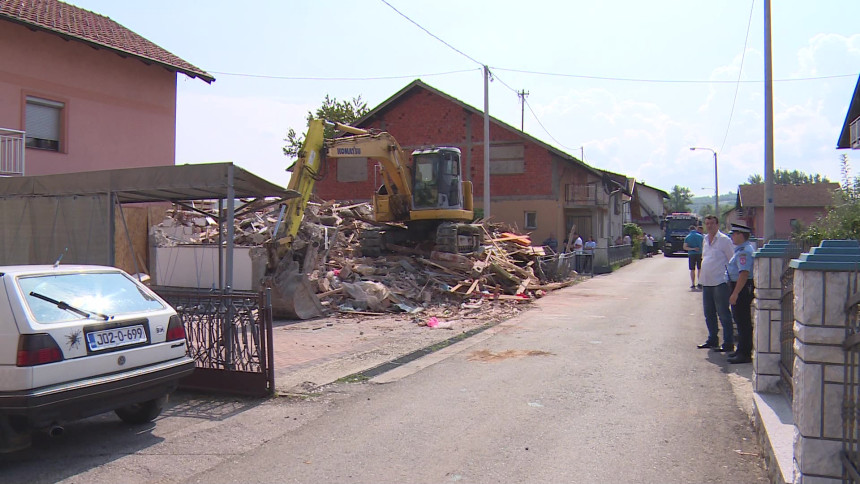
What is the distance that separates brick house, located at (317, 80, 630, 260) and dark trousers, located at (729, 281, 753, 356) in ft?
84.4

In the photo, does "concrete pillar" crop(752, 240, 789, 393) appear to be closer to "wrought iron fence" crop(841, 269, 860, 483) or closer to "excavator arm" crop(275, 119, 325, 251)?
"wrought iron fence" crop(841, 269, 860, 483)

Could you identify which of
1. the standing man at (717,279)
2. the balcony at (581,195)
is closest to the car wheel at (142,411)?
the standing man at (717,279)

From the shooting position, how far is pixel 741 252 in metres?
8.20

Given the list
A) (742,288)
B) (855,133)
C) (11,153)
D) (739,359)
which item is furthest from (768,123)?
(11,153)

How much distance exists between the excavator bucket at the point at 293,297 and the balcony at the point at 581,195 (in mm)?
24086

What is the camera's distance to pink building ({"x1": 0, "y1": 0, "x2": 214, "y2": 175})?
673 inches

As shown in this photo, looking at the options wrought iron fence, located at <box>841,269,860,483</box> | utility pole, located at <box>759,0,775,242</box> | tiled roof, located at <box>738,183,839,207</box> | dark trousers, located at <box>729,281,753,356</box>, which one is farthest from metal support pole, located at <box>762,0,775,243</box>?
tiled roof, located at <box>738,183,839,207</box>

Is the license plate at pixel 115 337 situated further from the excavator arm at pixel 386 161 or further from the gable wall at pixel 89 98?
the gable wall at pixel 89 98

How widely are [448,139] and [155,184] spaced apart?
29.5 metres

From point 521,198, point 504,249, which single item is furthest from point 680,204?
point 504,249

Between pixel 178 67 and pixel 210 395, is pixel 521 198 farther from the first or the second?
pixel 210 395

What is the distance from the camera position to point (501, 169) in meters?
35.3

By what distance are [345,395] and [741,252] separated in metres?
5.35

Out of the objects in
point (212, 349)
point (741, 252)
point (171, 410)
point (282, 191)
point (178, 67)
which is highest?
point (178, 67)
